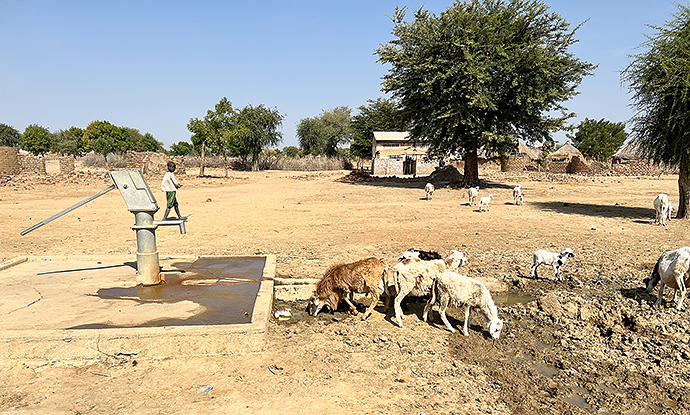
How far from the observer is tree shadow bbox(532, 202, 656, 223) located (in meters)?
15.2

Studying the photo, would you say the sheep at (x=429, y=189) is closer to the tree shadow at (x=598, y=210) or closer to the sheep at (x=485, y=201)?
the sheep at (x=485, y=201)

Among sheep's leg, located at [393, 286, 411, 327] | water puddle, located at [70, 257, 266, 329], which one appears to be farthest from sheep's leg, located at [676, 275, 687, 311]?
water puddle, located at [70, 257, 266, 329]


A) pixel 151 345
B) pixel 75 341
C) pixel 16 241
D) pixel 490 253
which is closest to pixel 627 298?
pixel 490 253

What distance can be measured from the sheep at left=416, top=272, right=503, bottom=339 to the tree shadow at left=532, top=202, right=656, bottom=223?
11294 millimetres

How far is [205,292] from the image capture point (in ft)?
22.3

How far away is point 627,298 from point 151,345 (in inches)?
285

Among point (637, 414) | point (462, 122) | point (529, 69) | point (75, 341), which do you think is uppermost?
point (529, 69)

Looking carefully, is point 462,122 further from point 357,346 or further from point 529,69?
point 357,346

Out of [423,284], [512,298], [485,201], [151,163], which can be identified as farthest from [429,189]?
[151,163]

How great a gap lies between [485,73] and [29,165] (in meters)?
37.4

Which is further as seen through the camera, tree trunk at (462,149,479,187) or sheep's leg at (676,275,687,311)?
tree trunk at (462,149,479,187)

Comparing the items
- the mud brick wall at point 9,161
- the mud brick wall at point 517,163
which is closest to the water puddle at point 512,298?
the mud brick wall at point 517,163

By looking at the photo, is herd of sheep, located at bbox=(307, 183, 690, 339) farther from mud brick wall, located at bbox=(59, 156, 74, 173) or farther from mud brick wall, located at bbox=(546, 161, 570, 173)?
mud brick wall, located at bbox=(59, 156, 74, 173)

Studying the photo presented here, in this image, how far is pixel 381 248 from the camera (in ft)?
34.6
